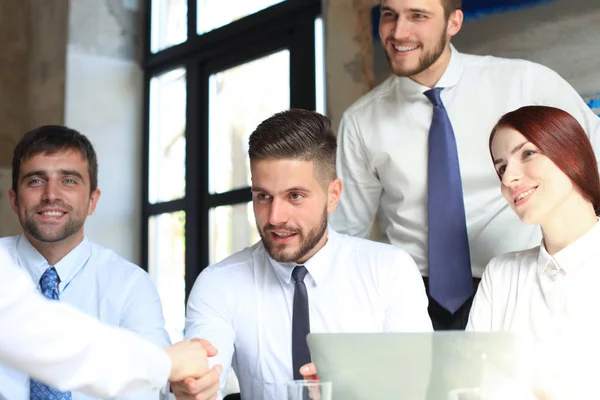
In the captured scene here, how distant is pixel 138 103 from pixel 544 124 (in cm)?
394

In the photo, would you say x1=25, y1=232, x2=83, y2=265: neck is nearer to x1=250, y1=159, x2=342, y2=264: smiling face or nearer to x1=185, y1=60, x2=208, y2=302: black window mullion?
x1=250, y1=159, x2=342, y2=264: smiling face

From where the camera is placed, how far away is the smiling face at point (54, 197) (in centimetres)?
248

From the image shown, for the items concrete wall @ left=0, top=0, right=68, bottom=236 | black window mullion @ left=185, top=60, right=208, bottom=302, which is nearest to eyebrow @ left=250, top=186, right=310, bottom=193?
black window mullion @ left=185, top=60, right=208, bottom=302

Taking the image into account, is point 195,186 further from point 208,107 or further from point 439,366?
point 439,366

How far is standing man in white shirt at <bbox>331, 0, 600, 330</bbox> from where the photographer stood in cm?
229

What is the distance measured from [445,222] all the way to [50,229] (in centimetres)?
124

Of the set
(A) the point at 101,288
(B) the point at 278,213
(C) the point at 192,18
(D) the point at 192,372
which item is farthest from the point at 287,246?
(C) the point at 192,18

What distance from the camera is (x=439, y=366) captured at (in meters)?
1.06

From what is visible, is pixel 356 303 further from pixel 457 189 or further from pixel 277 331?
pixel 457 189

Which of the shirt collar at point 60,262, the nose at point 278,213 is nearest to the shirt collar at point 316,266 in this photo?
the nose at point 278,213

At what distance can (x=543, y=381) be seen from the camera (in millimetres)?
1120

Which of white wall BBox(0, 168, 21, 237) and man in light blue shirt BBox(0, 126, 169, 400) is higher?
white wall BBox(0, 168, 21, 237)

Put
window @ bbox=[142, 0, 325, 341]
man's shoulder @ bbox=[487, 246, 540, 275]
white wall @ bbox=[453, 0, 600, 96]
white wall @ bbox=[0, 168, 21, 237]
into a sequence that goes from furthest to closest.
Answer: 1. white wall @ bbox=[0, 168, 21, 237]
2. window @ bbox=[142, 0, 325, 341]
3. white wall @ bbox=[453, 0, 600, 96]
4. man's shoulder @ bbox=[487, 246, 540, 275]

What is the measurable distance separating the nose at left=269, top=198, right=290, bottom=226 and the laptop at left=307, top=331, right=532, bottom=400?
0.89 m
